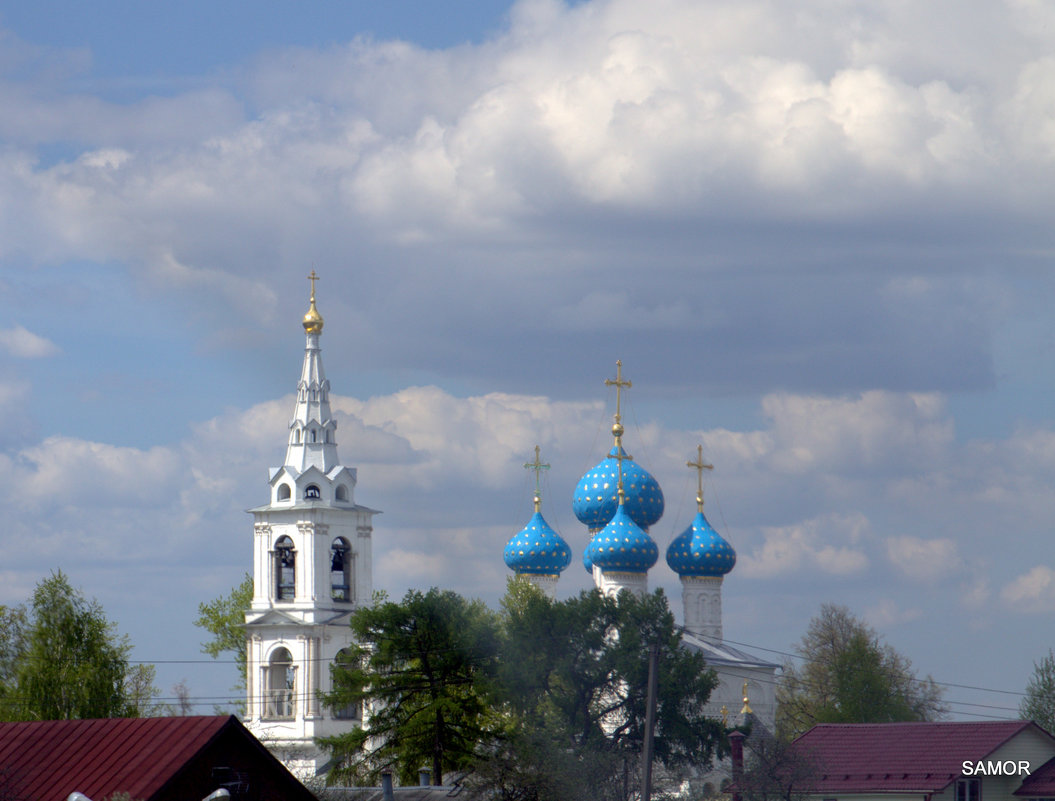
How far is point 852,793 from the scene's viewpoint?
4072cm

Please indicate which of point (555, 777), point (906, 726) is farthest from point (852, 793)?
point (555, 777)

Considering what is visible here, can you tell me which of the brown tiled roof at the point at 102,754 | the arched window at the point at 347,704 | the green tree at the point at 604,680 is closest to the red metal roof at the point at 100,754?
the brown tiled roof at the point at 102,754

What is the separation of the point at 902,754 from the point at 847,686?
66.2 feet

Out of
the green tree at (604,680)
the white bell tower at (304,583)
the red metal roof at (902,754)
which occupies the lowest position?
the red metal roof at (902,754)

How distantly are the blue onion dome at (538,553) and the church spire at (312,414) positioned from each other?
408 inches

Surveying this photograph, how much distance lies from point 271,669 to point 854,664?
61.5 feet

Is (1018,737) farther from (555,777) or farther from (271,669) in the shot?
(271,669)

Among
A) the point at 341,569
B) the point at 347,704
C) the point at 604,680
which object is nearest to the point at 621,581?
the point at 341,569

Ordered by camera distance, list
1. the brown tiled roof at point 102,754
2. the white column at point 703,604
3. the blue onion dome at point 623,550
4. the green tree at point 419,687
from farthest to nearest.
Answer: the white column at point 703,604 → the blue onion dome at point 623,550 → the green tree at point 419,687 → the brown tiled roof at point 102,754

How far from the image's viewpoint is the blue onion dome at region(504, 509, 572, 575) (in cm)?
6519

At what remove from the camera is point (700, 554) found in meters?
63.2

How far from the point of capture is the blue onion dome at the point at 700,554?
63219 millimetres

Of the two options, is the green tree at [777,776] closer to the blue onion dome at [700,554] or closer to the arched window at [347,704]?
the arched window at [347,704]

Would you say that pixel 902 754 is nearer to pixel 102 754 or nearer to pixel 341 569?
pixel 102 754
